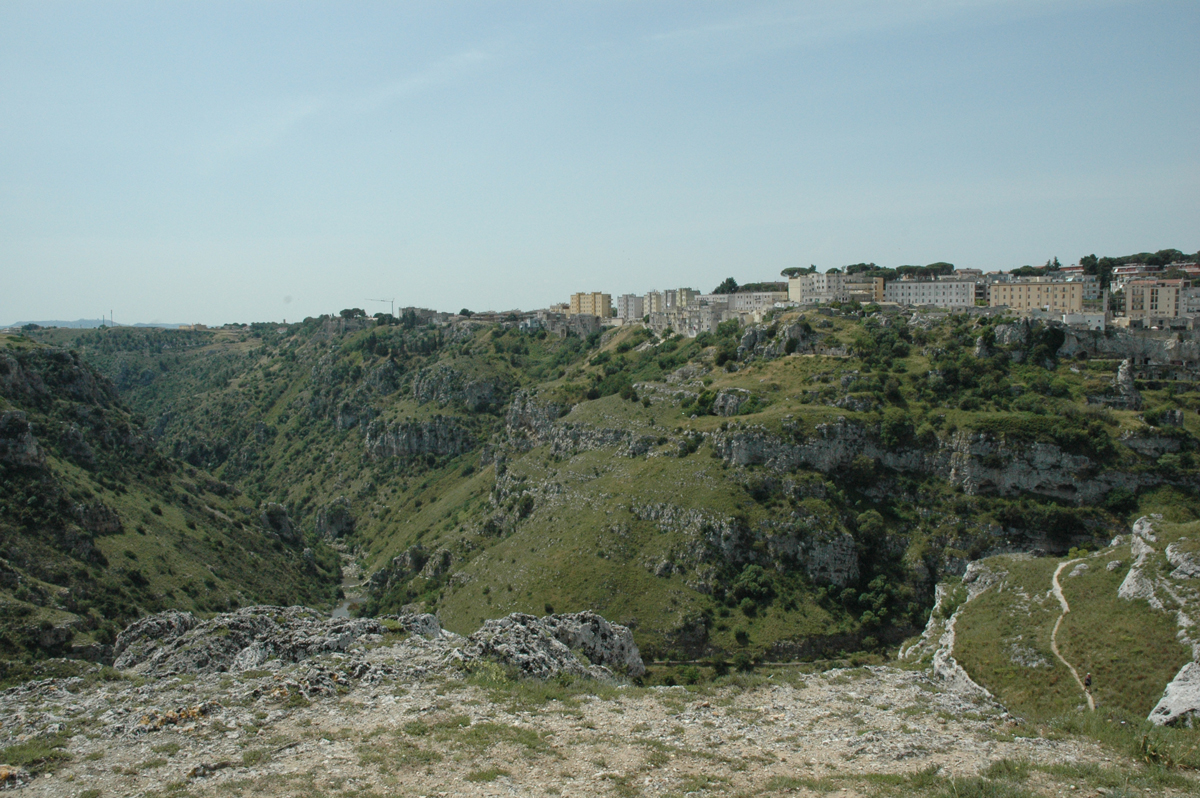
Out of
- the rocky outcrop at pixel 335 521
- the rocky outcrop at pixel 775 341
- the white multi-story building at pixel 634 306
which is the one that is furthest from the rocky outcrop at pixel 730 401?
the white multi-story building at pixel 634 306

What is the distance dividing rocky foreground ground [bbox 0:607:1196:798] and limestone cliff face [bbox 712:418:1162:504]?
37.9 metres

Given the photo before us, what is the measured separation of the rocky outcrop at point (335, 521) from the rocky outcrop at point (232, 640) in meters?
87.6

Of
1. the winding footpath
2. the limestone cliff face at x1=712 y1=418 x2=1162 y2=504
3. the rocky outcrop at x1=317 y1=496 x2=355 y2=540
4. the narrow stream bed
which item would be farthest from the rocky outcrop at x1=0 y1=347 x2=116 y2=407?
the winding footpath

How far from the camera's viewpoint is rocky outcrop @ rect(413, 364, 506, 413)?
143m

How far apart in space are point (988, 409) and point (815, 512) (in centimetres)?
2375

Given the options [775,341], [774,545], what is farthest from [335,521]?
[774,545]

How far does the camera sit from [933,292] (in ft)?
419

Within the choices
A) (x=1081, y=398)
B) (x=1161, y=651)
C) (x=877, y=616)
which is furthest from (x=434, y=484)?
(x=1161, y=651)

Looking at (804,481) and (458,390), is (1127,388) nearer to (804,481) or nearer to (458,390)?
(804,481)

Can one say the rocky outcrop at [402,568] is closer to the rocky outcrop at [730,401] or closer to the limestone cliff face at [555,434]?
the limestone cliff face at [555,434]

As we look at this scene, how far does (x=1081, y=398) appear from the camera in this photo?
79312mm

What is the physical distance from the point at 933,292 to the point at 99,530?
123 meters

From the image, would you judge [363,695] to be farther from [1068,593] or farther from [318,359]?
[318,359]

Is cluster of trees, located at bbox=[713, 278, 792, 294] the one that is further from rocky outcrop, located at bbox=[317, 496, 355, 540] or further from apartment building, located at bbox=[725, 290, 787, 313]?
rocky outcrop, located at bbox=[317, 496, 355, 540]
